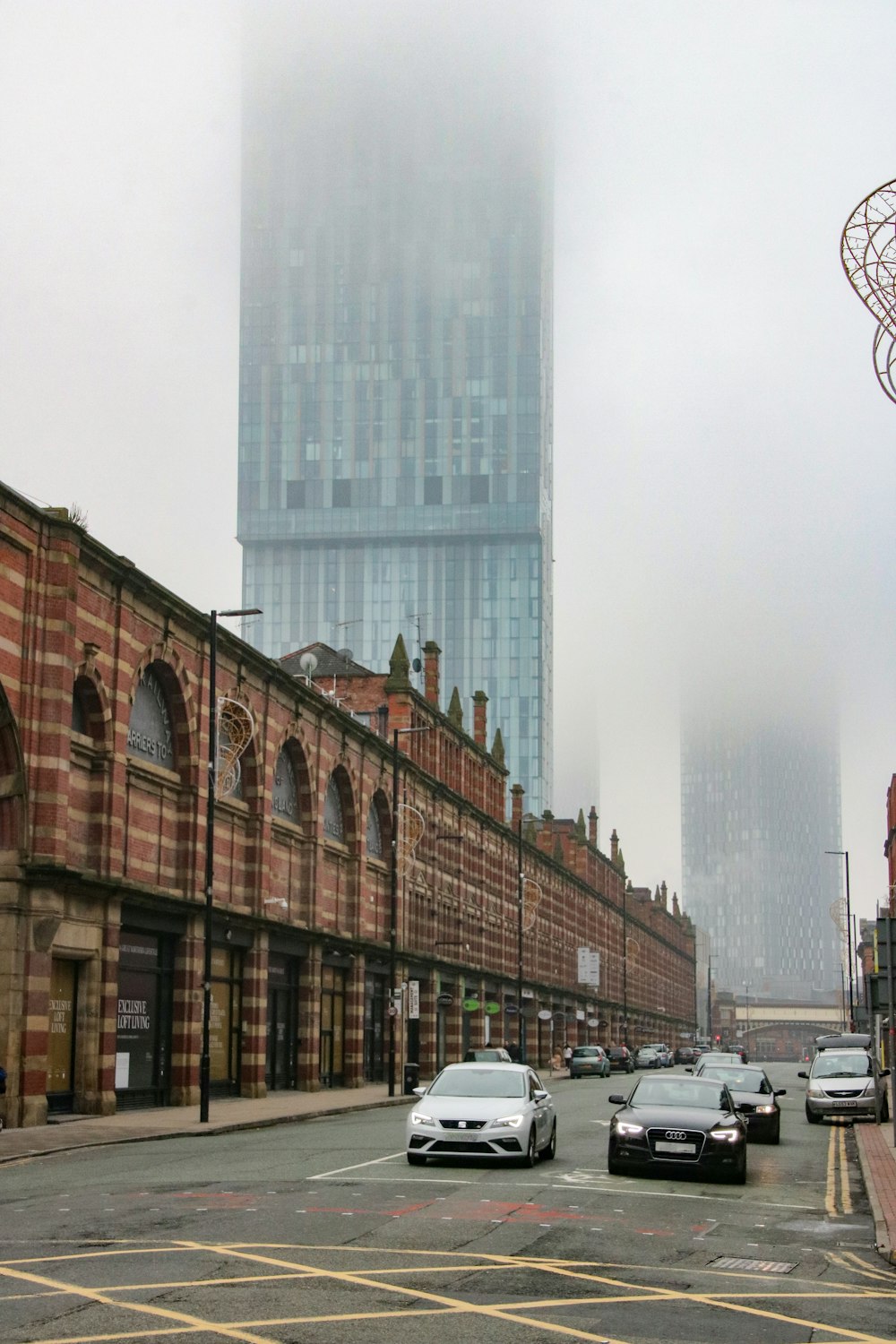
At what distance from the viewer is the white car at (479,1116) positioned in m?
22.4

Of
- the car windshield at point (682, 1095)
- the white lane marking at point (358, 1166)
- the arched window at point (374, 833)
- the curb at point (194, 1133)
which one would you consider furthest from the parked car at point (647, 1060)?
the car windshield at point (682, 1095)

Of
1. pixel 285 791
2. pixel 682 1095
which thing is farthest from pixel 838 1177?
pixel 285 791

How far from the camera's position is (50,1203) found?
18.4m

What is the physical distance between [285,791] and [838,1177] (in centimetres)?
2914

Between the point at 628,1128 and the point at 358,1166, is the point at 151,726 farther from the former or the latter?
the point at 628,1128

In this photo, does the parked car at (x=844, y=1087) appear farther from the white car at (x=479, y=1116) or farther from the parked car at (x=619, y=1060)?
the parked car at (x=619, y=1060)

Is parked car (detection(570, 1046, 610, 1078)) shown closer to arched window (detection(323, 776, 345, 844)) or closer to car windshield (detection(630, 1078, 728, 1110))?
arched window (detection(323, 776, 345, 844))

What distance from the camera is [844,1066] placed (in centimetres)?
3809

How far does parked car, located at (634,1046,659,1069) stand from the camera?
91938 millimetres

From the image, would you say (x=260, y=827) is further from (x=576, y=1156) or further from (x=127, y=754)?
(x=576, y=1156)

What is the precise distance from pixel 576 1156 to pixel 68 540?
56.5 ft

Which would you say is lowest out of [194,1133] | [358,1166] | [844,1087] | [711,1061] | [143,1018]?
[194,1133]

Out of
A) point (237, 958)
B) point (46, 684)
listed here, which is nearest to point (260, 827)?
point (237, 958)

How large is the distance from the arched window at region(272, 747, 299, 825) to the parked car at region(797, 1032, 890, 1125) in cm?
1860
